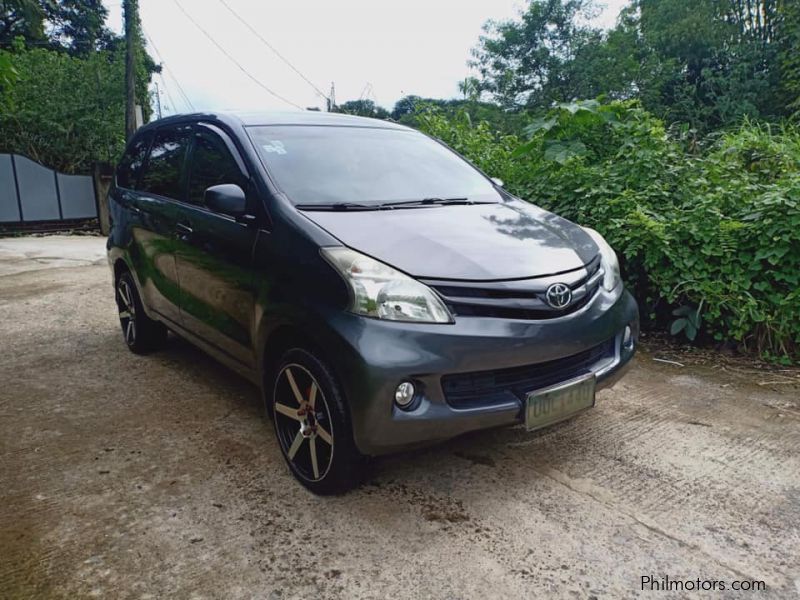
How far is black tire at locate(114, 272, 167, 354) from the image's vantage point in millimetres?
4285

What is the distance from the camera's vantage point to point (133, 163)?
4355 millimetres

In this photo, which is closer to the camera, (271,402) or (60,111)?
(271,402)

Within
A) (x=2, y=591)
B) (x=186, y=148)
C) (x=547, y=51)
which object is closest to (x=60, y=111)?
(x=186, y=148)

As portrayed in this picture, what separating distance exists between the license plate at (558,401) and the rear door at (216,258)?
1294 mm

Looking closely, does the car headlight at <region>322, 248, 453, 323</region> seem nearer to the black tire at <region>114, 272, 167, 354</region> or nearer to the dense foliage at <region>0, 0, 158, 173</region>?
the black tire at <region>114, 272, 167, 354</region>

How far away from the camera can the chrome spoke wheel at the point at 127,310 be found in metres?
4.37

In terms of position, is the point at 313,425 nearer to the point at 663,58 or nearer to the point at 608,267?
the point at 608,267

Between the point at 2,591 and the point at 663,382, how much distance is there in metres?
3.50

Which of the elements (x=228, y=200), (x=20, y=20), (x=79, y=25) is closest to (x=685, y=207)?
(x=228, y=200)

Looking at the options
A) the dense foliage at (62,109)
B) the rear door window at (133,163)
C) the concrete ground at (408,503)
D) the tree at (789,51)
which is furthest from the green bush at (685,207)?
the dense foliage at (62,109)

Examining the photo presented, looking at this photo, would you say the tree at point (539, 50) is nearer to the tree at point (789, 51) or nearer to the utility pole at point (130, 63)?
the tree at point (789, 51)

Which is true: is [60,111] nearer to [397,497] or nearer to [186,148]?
[186,148]

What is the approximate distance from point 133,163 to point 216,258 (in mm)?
1878

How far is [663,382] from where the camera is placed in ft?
12.3
